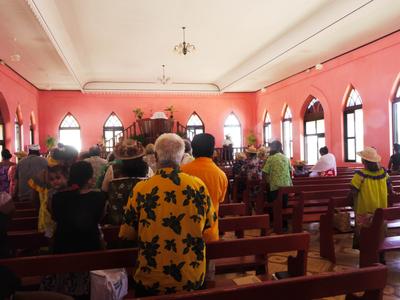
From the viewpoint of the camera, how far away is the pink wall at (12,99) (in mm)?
9808

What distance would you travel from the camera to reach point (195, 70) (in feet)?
40.5

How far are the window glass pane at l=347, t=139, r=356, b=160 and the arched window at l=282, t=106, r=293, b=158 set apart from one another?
3109mm

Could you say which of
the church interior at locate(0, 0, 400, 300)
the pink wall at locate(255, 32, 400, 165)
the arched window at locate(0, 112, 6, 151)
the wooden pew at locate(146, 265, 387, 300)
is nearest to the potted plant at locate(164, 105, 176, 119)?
the church interior at locate(0, 0, 400, 300)

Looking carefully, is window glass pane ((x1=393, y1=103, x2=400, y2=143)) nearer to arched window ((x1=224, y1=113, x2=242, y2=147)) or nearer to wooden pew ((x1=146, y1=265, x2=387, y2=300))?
wooden pew ((x1=146, y1=265, x2=387, y2=300))

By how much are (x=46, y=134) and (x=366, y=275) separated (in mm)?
14427

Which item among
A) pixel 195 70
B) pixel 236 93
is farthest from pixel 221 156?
pixel 236 93

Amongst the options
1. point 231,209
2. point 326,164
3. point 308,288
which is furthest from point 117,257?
point 326,164

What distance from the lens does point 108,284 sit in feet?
6.67

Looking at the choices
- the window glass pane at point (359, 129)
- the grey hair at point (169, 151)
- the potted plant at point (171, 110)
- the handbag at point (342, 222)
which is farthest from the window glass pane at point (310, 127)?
the grey hair at point (169, 151)

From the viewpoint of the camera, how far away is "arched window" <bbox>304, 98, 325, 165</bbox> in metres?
11.2

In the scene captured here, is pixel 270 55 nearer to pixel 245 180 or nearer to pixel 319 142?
pixel 319 142

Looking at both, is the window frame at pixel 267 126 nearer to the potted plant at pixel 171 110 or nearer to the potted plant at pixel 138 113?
the potted plant at pixel 171 110

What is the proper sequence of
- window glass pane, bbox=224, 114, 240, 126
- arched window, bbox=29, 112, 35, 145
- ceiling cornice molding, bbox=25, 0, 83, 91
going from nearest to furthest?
ceiling cornice molding, bbox=25, 0, 83, 91, arched window, bbox=29, 112, 35, 145, window glass pane, bbox=224, 114, 240, 126

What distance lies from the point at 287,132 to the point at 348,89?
3931 mm
